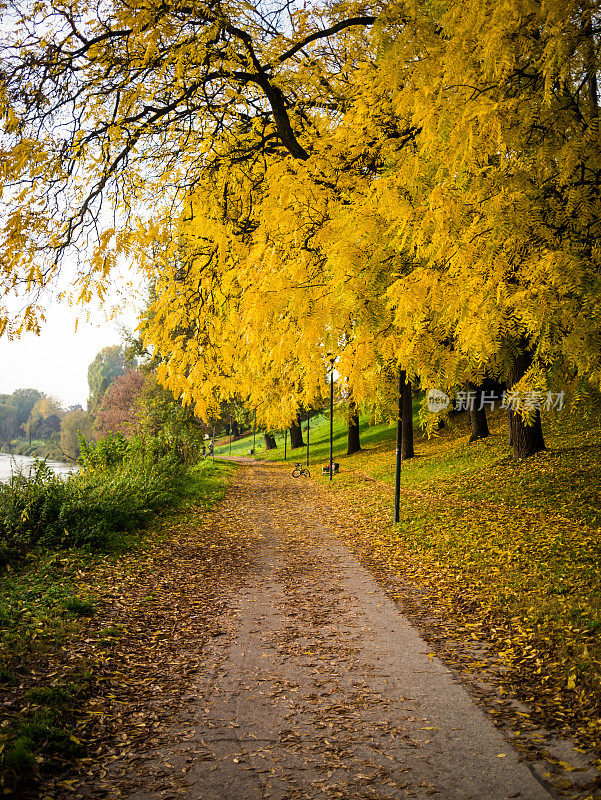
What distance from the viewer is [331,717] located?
12.0ft

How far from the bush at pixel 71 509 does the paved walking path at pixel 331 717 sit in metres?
3.26

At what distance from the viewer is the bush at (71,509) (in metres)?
7.92

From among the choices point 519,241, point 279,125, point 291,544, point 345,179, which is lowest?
point 291,544

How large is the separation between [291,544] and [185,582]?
9.66 ft

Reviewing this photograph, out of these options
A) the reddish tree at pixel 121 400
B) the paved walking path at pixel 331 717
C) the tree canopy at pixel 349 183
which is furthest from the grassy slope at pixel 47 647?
the reddish tree at pixel 121 400

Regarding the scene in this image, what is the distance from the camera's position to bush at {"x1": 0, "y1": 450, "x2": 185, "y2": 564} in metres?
7.92

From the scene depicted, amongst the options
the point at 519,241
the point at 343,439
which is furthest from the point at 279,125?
the point at 343,439

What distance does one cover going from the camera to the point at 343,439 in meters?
35.1

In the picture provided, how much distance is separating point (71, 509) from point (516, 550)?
674cm

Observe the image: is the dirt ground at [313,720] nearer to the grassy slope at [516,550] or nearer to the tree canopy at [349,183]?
the grassy slope at [516,550]

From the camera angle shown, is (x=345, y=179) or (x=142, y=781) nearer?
(x=142, y=781)

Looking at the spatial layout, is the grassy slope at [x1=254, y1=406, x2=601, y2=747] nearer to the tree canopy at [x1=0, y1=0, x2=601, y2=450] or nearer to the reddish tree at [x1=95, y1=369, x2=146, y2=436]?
the tree canopy at [x1=0, y1=0, x2=601, y2=450]

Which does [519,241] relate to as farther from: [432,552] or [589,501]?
[589,501]

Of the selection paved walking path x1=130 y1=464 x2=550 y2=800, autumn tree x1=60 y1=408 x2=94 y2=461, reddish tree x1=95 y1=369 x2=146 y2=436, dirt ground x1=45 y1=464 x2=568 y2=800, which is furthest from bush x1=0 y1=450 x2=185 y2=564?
autumn tree x1=60 y1=408 x2=94 y2=461
